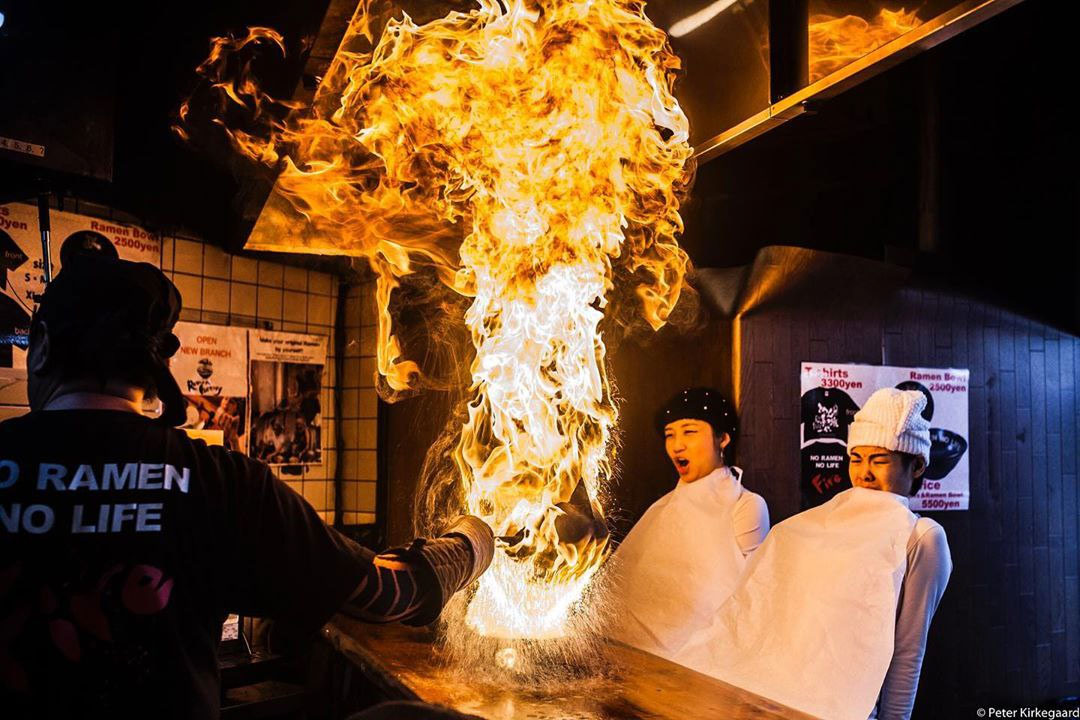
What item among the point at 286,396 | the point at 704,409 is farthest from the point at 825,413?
the point at 286,396

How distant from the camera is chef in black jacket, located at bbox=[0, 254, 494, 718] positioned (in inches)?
65.3

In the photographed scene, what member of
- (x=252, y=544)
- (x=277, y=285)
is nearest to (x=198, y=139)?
(x=277, y=285)

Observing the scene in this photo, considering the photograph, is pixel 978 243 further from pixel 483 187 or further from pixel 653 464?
pixel 483 187

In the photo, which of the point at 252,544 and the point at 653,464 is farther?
the point at 653,464

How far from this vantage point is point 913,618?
11.1 feet

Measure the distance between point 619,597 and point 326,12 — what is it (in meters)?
3.64

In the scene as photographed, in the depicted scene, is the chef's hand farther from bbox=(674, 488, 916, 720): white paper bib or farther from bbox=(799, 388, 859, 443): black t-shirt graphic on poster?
bbox=(799, 388, 859, 443): black t-shirt graphic on poster

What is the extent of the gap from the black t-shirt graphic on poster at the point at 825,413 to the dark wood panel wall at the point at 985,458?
0.27ft

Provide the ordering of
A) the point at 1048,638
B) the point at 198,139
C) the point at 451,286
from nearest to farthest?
the point at 198,139 → the point at 451,286 → the point at 1048,638

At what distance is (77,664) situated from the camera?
1656mm

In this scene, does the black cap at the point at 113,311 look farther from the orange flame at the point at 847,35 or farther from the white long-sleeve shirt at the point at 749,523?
the white long-sleeve shirt at the point at 749,523

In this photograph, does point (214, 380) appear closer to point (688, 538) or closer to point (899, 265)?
point (688, 538)

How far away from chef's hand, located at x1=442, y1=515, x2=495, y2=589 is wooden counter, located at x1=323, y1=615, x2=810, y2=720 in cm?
36

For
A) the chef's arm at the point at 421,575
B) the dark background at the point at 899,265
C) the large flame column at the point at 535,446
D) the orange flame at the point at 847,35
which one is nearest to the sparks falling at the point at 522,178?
the large flame column at the point at 535,446
